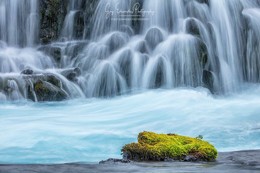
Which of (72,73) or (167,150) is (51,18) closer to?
(72,73)

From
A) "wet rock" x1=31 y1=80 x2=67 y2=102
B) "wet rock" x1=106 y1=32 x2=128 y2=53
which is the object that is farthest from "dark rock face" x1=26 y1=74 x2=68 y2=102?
"wet rock" x1=106 y1=32 x2=128 y2=53

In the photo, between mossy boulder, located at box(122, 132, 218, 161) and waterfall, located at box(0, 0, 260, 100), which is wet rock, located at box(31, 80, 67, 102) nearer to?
waterfall, located at box(0, 0, 260, 100)

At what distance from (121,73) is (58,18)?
26.1 ft

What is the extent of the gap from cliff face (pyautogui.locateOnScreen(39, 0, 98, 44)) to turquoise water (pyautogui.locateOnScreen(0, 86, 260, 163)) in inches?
281

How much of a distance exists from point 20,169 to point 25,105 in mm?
11719

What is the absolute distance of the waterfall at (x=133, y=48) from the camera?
19625 millimetres

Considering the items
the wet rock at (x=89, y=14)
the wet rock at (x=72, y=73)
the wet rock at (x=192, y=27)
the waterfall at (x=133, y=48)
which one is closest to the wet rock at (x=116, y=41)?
the waterfall at (x=133, y=48)

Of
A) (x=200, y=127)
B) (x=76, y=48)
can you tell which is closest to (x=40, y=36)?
(x=76, y=48)

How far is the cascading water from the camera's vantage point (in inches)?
495

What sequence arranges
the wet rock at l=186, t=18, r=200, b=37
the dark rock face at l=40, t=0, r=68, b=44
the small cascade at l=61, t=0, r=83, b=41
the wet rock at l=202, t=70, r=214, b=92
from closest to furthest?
the wet rock at l=202, t=70, r=214, b=92
the wet rock at l=186, t=18, r=200, b=37
the small cascade at l=61, t=0, r=83, b=41
the dark rock face at l=40, t=0, r=68, b=44

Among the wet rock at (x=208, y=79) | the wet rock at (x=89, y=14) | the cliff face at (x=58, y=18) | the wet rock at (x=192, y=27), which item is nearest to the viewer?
the wet rock at (x=208, y=79)

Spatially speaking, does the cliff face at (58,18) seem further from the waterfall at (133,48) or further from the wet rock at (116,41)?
the wet rock at (116,41)

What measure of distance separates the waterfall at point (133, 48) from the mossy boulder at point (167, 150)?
37.6 ft

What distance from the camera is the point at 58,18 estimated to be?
26344 millimetres
